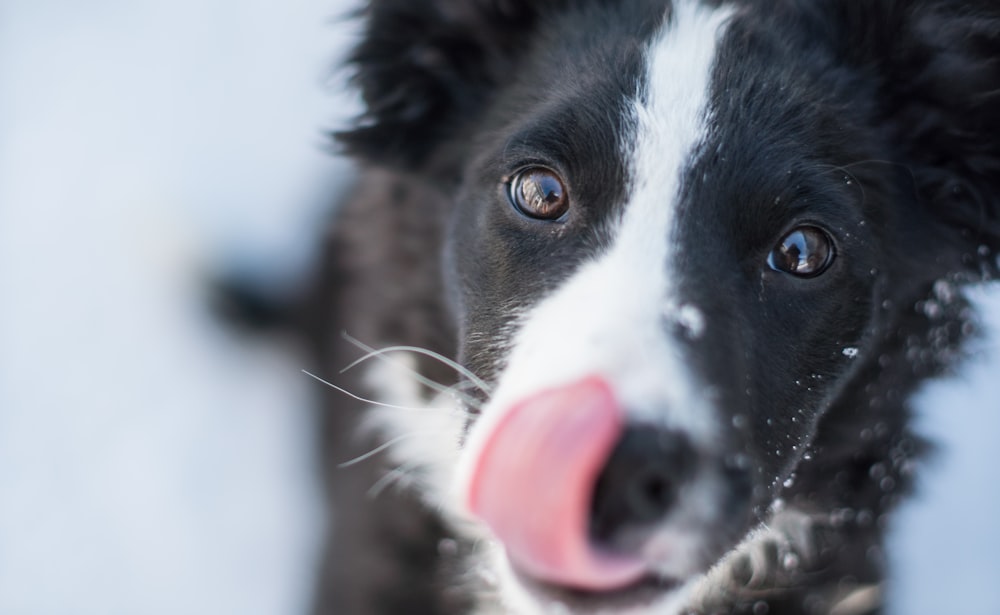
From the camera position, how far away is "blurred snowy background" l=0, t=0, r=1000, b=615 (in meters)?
3.10

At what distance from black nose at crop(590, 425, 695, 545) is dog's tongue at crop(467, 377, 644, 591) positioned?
20mm

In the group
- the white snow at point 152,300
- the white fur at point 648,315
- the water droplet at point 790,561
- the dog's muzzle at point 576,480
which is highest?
the white fur at point 648,315

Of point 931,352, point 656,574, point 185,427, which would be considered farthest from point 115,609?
point 931,352

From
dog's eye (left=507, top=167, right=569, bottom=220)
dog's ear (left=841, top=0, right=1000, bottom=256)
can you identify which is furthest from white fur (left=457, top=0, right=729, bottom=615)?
dog's ear (left=841, top=0, right=1000, bottom=256)

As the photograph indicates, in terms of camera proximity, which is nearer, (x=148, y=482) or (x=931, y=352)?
(x=931, y=352)

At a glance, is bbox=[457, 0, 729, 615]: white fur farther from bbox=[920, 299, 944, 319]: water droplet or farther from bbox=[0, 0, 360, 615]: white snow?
bbox=[0, 0, 360, 615]: white snow

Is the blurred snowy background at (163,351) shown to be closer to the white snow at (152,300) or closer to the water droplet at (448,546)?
the white snow at (152,300)

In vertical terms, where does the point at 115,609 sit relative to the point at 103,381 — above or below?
below

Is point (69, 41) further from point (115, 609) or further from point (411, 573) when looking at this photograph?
point (411, 573)

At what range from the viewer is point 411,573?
2424 millimetres

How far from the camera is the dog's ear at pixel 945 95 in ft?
5.78

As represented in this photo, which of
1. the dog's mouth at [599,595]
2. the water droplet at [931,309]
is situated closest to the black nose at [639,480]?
the dog's mouth at [599,595]

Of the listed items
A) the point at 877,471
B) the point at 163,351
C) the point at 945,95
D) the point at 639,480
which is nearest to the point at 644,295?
the point at 639,480

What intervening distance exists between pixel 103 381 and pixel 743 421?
2677 millimetres
